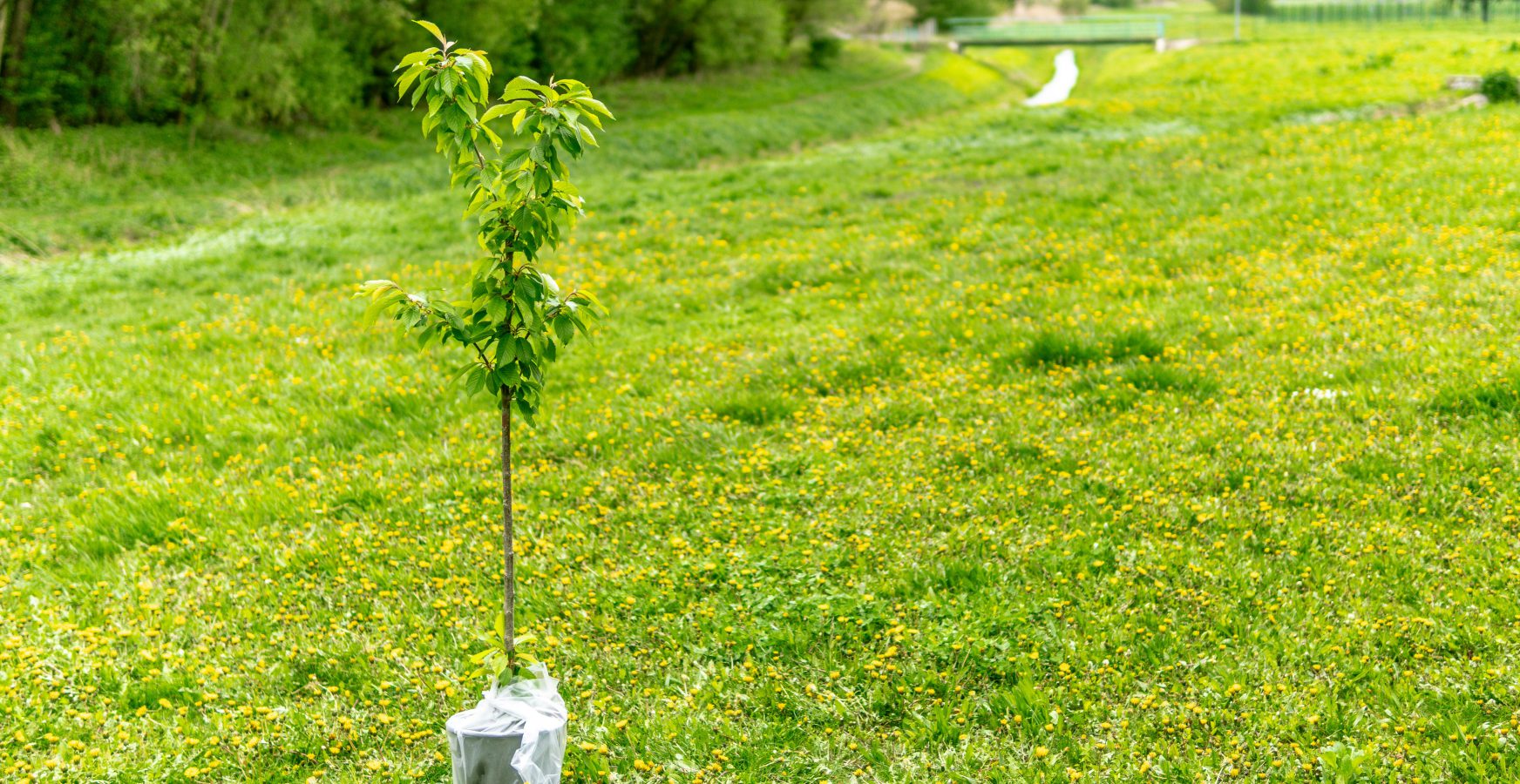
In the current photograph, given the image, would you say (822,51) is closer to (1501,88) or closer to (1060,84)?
(1060,84)

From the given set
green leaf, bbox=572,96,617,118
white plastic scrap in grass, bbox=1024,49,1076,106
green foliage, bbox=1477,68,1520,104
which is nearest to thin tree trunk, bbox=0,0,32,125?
green leaf, bbox=572,96,617,118

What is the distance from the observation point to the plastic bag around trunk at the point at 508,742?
4332 mm

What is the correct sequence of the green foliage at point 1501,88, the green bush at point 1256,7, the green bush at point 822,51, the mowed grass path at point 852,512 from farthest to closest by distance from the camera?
the green bush at point 1256,7
the green bush at point 822,51
the green foliage at point 1501,88
the mowed grass path at point 852,512

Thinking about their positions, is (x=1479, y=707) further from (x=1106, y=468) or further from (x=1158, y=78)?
(x=1158, y=78)

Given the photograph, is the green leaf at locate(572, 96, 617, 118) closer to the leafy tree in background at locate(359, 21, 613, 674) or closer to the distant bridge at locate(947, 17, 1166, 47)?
the leafy tree in background at locate(359, 21, 613, 674)

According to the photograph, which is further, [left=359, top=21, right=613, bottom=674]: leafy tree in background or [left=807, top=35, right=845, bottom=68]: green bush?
[left=807, top=35, right=845, bottom=68]: green bush

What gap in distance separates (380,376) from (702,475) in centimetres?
400

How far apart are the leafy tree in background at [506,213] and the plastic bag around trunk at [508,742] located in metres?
0.19

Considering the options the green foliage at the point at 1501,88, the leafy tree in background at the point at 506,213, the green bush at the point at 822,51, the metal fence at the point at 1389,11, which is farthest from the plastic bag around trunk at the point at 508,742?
the metal fence at the point at 1389,11

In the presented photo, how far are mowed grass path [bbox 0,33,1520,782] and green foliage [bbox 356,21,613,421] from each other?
2.01 metres

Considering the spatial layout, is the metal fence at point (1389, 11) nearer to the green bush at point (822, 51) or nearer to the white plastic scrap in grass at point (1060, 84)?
the white plastic scrap in grass at point (1060, 84)

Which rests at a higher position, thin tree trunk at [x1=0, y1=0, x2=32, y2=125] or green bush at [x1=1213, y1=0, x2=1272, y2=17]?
green bush at [x1=1213, y1=0, x2=1272, y2=17]

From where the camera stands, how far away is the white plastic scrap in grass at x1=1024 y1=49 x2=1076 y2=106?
43156 mm

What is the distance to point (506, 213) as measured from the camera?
443cm
